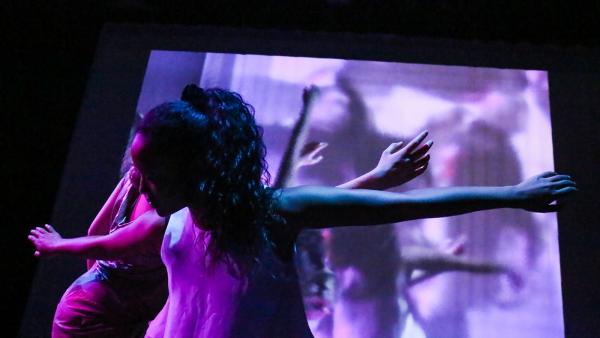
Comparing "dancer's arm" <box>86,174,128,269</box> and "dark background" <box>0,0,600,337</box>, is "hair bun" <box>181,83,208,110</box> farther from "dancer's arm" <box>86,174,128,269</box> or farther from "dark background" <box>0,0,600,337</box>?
"dark background" <box>0,0,600,337</box>

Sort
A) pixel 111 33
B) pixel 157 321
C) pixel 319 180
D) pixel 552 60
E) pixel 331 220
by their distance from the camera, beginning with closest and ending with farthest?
1. pixel 331 220
2. pixel 157 321
3. pixel 319 180
4. pixel 552 60
5. pixel 111 33

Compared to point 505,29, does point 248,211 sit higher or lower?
lower

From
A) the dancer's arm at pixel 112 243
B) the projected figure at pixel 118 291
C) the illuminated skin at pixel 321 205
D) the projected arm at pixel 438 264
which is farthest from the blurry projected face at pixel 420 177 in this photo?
the illuminated skin at pixel 321 205

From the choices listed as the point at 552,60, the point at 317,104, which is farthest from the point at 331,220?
the point at 552,60

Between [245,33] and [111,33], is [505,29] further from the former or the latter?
[111,33]

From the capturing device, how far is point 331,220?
84cm

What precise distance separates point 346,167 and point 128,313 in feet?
3.22

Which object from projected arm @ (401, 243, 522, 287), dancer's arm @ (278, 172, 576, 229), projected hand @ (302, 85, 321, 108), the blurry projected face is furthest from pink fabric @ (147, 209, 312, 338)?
projected hand @ (302, 85, 321, 108)

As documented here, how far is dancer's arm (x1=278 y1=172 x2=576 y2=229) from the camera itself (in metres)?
0.82

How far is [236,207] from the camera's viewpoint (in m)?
0.88

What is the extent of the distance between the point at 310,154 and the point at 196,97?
1.29 metres

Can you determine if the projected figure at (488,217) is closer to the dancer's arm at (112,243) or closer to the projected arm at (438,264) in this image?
the projected arm at (438,264)

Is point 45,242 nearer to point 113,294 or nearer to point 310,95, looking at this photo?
point 113,294

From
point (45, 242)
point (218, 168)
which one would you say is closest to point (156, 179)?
point (218, 168)
